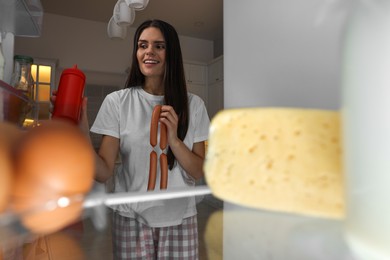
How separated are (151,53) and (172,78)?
7 cm

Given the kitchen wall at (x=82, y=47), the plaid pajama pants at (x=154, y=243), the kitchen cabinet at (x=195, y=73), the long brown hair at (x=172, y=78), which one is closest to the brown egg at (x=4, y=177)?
the plaid pajama pants at (x=154, y=243)

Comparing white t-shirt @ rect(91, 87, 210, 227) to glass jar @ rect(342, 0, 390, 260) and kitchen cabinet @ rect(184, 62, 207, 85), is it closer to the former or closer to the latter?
glass jar @ rect(342, 0, 390, 260)

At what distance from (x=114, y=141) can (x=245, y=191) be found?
412 millimetres

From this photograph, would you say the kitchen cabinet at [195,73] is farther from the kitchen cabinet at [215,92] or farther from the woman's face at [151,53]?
the woman's face at [151,53]

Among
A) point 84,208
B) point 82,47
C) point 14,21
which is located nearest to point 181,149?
point 84,208

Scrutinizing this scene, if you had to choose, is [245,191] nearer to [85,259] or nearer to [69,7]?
[85,259]

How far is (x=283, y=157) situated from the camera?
127 millimetres

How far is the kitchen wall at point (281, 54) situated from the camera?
0.18 meters

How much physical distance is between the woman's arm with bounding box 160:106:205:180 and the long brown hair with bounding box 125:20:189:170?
0.09 ft

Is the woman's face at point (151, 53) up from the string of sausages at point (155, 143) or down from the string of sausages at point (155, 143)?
up

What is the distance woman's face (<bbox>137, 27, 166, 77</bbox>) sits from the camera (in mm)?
542

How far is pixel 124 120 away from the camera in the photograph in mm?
519

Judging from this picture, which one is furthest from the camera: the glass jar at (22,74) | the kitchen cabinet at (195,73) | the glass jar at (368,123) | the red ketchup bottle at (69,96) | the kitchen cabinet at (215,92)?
the kitchen cabinet at (195,73)

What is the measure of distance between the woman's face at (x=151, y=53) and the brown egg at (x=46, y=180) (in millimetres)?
371
